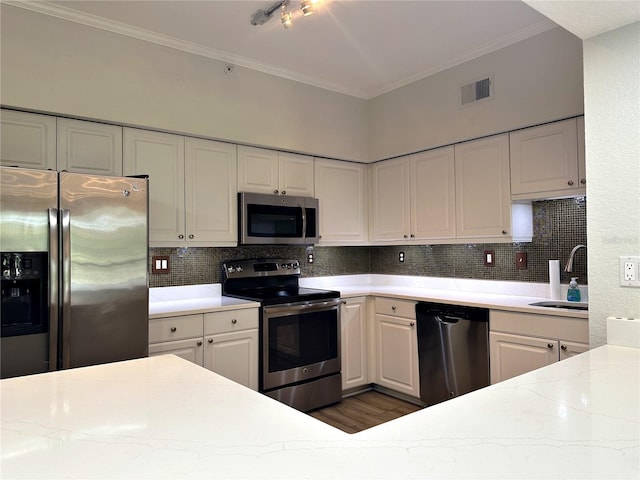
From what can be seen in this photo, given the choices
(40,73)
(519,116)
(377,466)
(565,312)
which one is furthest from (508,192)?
(40,73)

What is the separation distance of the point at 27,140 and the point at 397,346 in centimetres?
284

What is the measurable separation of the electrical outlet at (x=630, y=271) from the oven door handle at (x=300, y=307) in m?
2.03

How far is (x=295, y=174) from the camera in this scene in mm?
3703

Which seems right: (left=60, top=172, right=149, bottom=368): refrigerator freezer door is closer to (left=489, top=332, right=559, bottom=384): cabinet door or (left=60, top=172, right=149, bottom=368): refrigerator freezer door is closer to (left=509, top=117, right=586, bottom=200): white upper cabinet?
(left=489, top=332, right=559, bottom=384): cabinet door

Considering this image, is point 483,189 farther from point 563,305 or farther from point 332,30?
point 332,30

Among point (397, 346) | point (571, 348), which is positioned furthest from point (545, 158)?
point (397, 346)

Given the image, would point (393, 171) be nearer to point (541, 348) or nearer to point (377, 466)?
point (541, 348)

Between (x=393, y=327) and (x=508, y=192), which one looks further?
(x=393, y=327)

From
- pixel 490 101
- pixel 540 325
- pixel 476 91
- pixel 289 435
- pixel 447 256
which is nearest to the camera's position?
pixel 289 435

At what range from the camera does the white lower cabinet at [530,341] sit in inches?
97.3

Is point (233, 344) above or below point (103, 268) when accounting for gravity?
below

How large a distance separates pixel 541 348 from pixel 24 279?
2.76m

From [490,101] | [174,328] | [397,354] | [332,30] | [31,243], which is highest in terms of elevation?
[332,30]

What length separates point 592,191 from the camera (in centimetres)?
186
